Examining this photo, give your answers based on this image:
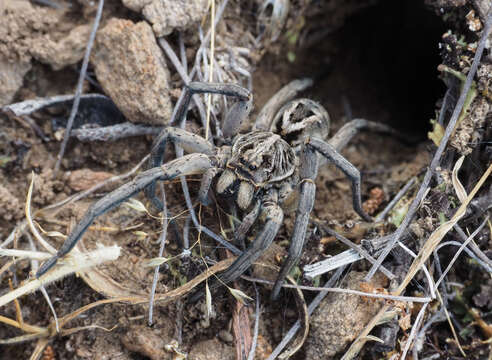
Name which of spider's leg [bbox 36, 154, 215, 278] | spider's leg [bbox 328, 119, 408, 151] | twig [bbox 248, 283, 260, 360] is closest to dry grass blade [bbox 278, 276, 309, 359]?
twig [bbox 248, 283, 260, 360]

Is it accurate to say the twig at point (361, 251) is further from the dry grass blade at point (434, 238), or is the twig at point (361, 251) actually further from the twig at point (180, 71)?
the twig at point (180, 71)

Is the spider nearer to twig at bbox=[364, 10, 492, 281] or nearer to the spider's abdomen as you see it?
the spider's abdomen

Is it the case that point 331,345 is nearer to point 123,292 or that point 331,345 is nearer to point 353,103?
point 123,292

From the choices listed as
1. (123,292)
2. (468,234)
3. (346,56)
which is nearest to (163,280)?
(123,292)

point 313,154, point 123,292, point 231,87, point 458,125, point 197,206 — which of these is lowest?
point 123,292

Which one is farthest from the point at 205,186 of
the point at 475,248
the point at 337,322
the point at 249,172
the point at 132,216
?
the point at 475,248

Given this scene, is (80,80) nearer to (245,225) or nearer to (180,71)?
(180,71)
